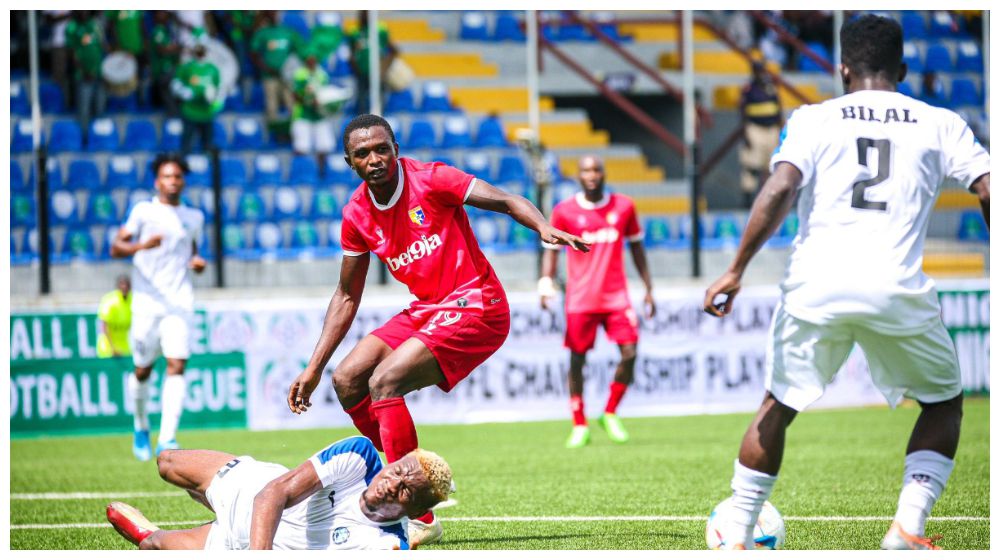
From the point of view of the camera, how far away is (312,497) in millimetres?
5578

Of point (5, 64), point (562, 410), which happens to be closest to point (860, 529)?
point (5, 64)

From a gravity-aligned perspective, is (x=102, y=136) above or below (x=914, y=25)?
below

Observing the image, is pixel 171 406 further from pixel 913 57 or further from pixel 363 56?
pixel 913 57

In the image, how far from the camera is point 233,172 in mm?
18047

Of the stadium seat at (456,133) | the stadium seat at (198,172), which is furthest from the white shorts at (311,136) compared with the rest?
the stadium seat at (456,133)

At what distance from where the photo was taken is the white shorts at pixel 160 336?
37.6 feet

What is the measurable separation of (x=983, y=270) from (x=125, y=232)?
10.8m

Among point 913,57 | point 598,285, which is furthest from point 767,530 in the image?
point 913,57

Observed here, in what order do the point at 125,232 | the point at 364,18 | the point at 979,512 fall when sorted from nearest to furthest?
the point at 979,512
the point at 125,232
the point at 364,18

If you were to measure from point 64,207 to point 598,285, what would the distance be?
843 cm

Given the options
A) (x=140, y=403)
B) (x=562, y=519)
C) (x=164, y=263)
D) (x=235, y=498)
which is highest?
(x=164, y=263)

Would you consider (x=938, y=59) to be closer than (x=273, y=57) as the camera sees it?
No

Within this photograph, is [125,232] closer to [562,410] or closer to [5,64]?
[5,64]

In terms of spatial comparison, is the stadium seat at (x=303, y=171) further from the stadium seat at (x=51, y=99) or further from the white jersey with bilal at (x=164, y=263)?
the white jersey with bilal at (x=164, y=263)
